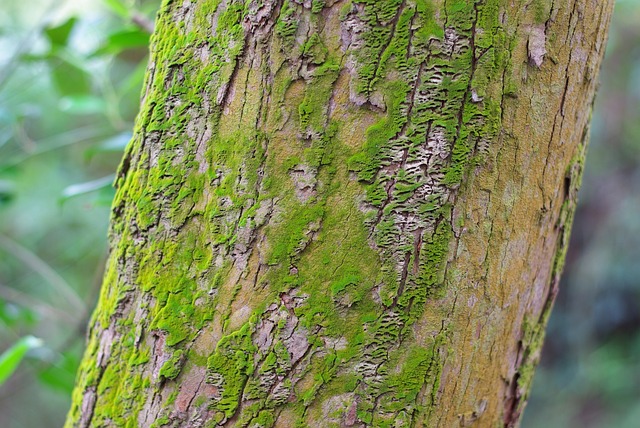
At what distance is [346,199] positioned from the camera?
0.47 meters

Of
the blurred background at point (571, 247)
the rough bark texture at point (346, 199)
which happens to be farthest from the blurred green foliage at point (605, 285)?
the rough bark texture at point (346, 199)

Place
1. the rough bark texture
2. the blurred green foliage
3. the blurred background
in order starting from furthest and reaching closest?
1. the blurred green foliage
2. the blurred background
3. the rough bark texture

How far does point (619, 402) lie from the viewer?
2.89 meters

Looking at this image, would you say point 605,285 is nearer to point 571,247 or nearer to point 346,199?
point 571,247

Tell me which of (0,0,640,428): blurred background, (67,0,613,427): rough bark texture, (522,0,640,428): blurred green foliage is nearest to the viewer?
(67,0,613,427): rough bark texture

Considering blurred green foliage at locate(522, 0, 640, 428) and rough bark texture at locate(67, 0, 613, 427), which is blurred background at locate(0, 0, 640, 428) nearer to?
blurred green foliage at locate(522, 0, 640, 428)

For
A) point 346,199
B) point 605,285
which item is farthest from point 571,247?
point 346,199

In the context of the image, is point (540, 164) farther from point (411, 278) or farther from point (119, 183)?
point (119, 183)

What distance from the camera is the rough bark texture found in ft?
1.49

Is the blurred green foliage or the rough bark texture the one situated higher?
the blurred green foliage

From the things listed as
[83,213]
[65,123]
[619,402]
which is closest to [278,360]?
[83,213]

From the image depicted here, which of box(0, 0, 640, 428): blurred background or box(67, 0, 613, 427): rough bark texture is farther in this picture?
box(0, 0, 640, 428): blurred background

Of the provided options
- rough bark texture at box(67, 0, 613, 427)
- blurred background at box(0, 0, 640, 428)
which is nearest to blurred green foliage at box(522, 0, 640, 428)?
blurred background at box(0, 0, 640, 428)

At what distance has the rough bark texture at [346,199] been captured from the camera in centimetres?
45
